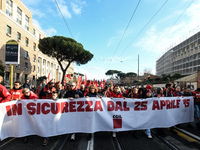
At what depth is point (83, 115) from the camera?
4.00m

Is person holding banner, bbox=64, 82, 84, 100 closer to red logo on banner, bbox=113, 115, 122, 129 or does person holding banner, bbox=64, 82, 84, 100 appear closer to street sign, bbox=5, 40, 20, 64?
red logo on banner, bbox=113, 115, 122, 129

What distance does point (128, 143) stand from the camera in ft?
11.7

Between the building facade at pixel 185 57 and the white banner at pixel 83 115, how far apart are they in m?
57.6

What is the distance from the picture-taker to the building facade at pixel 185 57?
5234 cm

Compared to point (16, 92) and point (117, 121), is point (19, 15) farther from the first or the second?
point (117, 121)

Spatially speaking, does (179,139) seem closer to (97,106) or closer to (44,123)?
(97,106)

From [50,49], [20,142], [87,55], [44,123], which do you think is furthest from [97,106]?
[87,55]

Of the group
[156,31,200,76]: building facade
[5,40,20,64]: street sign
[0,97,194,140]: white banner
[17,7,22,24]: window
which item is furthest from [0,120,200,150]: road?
[156,31,200,76]: building facade

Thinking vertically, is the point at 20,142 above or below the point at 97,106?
below

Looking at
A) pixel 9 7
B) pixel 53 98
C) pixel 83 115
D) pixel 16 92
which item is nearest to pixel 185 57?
pixel 9 7

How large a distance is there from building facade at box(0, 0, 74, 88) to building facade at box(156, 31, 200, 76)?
180 feet

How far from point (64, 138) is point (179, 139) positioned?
10.8 ft

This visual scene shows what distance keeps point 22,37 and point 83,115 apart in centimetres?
2727

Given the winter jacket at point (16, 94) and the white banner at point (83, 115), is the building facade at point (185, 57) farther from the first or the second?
the winter jacket at point (16, 94)
